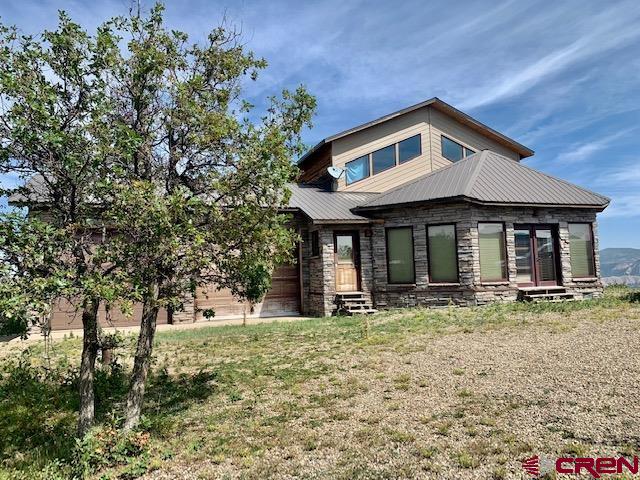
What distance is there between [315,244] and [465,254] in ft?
18.3

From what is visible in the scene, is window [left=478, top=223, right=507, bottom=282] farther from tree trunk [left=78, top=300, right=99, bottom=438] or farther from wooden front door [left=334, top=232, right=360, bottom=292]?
tree trunk [left=78, top=300, right=99, bottom=438]

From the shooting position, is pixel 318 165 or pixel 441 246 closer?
pixel 441 246

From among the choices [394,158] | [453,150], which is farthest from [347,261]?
[453,150]

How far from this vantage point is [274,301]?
17109 millimetres

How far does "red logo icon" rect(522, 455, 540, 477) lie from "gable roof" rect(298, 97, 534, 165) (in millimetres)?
14923

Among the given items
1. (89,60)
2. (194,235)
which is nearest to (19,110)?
(89,60)

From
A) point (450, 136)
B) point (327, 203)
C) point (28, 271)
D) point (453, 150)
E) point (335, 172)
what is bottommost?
point (28, 271)

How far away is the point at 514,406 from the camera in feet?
19.2

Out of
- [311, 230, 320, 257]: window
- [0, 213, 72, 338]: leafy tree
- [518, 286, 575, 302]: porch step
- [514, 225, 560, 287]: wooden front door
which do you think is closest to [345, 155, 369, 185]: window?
[311, 230, 320, 257]: window

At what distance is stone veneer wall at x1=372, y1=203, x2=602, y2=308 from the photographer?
15180 millimetres

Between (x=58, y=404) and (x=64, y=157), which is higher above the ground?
(x=64, y=157)

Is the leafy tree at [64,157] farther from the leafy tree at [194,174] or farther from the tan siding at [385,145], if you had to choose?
the tan siding at [385,145]

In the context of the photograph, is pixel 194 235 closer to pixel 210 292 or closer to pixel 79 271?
pixel 79 271

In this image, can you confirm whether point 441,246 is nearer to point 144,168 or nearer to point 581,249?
point 581,249
